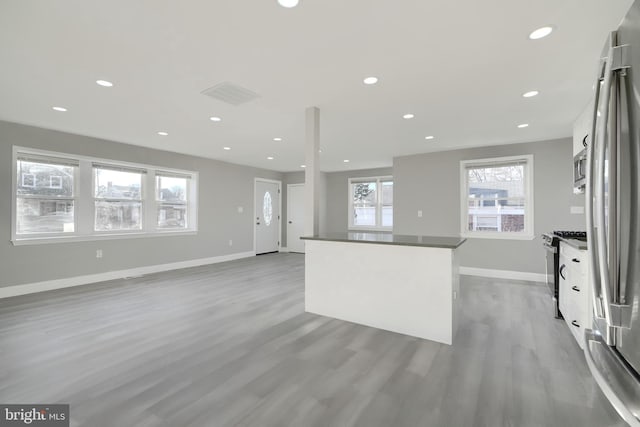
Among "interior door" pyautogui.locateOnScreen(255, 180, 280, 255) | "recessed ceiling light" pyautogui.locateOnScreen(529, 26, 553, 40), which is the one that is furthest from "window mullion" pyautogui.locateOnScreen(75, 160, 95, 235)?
"recessed ceiling light" pyautogui.locateOnScreen(529, 26, 553, 40)

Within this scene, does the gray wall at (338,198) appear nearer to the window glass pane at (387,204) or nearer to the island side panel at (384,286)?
the window glass pane at (387,204)

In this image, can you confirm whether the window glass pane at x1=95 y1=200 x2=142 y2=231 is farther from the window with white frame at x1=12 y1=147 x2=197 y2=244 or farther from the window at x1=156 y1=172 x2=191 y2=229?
the window at x1=156 y1=172 x2=191 y2=229

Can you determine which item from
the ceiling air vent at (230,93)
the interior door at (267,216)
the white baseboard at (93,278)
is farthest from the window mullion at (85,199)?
the interior door at (267,216)

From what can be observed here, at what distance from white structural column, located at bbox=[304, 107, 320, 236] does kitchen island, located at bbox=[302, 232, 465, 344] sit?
0.24 metres

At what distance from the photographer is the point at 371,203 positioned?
7727mm

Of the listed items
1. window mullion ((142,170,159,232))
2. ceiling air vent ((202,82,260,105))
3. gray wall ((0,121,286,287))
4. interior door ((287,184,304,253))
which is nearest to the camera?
ceiling air vent ((202,82,260,105))

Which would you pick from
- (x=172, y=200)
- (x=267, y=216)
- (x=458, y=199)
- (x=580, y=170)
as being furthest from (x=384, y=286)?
(x=267, y=216)

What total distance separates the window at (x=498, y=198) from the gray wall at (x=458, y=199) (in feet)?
0.34

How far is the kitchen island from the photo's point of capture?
2615 mm

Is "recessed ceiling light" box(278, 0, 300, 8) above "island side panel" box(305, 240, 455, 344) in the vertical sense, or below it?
above

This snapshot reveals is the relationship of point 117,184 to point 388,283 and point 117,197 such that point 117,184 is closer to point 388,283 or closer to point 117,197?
point 117,197

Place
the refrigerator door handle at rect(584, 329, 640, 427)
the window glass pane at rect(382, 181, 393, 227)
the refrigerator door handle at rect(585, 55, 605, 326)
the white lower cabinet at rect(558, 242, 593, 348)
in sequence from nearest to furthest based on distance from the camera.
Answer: the refrigerator door handle at rect(584, 329, 640, 427) → the refrigerator door handle at rect(585, 55, 605, 326) → the white lower cabinet at rect(558, 242, 593, 348) → the window glass pane at rect(382, 181, 393, 227)

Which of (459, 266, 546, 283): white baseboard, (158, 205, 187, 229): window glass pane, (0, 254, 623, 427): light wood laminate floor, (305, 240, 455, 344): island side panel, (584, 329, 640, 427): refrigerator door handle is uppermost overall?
(158, 205, 187, 229): window glass pane

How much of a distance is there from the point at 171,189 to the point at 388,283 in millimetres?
5035
